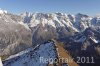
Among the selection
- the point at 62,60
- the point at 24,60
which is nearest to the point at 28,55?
the point at 24,60

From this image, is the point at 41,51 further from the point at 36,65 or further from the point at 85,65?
the point at 85,65

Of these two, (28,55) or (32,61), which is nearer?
(32,61)

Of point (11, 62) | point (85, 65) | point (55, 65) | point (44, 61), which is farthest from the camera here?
point (85, 65)

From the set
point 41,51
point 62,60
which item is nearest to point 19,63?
point 41,51

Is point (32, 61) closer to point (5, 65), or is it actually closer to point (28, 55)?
point (28, 55)

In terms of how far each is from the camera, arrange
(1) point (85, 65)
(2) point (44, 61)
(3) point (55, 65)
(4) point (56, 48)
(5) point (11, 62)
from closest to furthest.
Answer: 1. (3) point (55, 65)
2. (2) point (44, 61)
3. (4) point (56, 48)
4. (5) point (11, 62)
5. (1) point (85, 65)

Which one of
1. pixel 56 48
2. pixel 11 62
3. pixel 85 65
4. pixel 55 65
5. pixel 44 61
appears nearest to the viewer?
pixel 55 65

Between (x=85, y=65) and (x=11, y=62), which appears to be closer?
(x=11, y=62)

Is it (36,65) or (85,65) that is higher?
(36,65)

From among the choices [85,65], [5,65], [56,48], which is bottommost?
[85,65]
